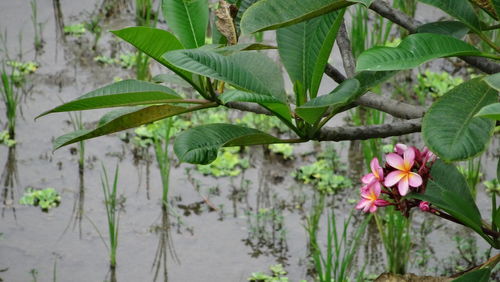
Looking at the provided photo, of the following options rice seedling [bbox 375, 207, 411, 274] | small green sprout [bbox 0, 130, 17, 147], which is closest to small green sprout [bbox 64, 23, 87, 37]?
small green sprout [bbox 0, 130, 17, 147]

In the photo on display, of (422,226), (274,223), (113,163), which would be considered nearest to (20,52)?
(113,163)

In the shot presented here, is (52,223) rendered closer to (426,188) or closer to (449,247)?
(449,247)

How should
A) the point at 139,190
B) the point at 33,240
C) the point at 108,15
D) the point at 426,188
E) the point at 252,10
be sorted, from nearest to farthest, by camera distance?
the point at 252,10, the point at 426,188, the point at 33,240, the point at 139,190, the point at 108,15

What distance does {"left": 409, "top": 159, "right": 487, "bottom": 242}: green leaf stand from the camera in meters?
1.15

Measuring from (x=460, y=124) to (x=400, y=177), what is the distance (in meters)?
0.20

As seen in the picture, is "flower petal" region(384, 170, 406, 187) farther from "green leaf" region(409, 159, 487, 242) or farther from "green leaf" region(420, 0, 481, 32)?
"green leaf" region(420, 0, 481, 32)

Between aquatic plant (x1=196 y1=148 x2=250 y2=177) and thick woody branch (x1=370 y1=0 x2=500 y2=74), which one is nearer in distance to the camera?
thick woody branch (x1=370 y1=0 x2=500 y2=74)

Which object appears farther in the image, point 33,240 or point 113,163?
point 113,163

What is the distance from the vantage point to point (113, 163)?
313cm

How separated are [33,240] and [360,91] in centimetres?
192

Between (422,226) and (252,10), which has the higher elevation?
(252,10)

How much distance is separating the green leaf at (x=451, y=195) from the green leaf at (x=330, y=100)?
0.68ft

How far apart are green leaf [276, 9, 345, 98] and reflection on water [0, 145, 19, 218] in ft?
6.20

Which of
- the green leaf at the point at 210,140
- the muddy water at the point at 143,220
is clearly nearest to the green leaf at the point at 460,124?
the green leaf at the point at 210,140
